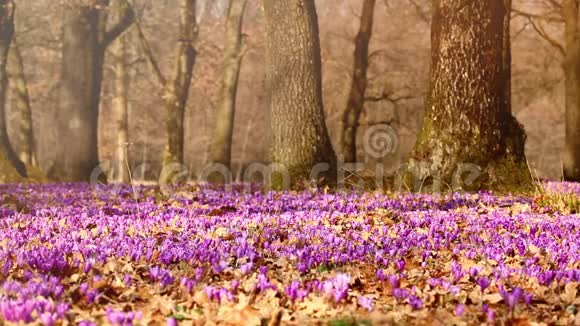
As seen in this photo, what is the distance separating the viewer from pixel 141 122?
146 ft

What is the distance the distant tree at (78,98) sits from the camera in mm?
20766

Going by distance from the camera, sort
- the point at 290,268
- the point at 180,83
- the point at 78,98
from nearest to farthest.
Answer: the point at 290,268 < the point at 78,98 < the point at 180,83

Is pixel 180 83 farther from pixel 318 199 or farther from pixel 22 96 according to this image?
pixel 318 199

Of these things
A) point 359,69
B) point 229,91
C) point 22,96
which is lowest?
point 229,91

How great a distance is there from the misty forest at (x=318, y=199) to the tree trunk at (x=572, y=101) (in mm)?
49

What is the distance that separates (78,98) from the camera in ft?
68.8

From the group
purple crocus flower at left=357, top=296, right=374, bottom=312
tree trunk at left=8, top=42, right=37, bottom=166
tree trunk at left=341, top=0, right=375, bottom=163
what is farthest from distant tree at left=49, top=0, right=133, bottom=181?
purple crocus flower at left=357, top=296, right=374, bottom=312

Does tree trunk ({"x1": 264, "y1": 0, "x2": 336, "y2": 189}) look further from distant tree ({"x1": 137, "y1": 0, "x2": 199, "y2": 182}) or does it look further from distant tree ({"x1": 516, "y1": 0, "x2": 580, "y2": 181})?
distant tree ({"x1": 137, "y1": 0, "x2": 199, "y2": 182})

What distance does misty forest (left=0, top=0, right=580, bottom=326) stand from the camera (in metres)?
4.25

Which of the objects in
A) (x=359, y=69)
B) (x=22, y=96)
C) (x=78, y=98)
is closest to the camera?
(x=78, y=98)

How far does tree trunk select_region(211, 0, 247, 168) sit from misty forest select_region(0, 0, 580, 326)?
0.25 feet

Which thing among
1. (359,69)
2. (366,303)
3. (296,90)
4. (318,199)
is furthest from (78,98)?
(366,303)

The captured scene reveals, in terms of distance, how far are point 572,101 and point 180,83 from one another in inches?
514

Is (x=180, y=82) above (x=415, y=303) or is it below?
above
